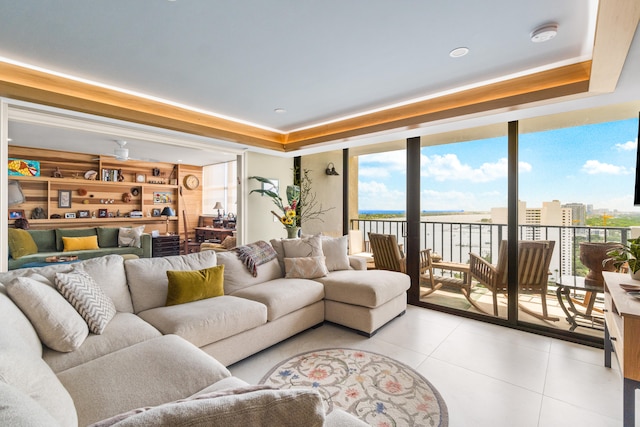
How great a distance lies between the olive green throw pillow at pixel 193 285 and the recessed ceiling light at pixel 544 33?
3.15 metres

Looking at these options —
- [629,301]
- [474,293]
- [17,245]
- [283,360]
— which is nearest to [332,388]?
[283,360]

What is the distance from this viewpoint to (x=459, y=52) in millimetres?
2344

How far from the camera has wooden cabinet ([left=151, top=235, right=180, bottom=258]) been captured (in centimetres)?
669

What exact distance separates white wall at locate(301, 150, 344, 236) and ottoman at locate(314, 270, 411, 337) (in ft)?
5.63

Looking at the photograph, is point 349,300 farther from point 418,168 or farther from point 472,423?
point 418,168

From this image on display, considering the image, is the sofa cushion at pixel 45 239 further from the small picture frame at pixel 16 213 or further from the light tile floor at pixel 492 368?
the light tile floor at pixel 492 368

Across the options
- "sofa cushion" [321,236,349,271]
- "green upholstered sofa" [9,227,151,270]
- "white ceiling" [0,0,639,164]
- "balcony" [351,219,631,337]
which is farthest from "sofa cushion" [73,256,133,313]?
"green upholstered sofa" [9,227,151,270]

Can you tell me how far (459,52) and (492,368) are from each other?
2.57m

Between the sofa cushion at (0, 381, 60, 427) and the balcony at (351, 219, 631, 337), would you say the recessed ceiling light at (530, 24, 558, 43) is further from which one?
the sofa cushion at (0, 381, 60, 427)

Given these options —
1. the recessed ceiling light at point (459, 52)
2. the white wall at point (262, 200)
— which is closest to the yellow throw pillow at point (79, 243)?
the white wall at point (262, 200)

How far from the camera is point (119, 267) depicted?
8.20 ft

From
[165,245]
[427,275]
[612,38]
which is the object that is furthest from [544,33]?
[165,245]

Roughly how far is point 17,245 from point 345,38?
6.00m

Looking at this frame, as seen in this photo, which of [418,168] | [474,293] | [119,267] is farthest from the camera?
[418,168]
